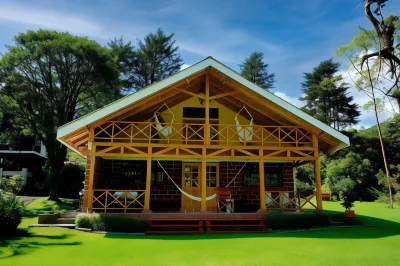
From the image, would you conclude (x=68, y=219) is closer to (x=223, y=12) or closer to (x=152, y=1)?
(x=152, y=1)

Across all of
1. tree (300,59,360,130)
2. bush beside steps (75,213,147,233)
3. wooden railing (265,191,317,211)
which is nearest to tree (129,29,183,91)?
tree (300,59,360,130)

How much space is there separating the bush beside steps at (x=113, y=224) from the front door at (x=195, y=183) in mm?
4191

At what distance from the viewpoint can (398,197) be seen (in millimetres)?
20016

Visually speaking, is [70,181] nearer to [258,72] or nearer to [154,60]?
[154,60]

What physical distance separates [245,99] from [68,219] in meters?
8.15

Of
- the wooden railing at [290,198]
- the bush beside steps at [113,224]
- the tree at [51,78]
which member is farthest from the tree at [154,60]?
the bush beside steps at [113,224]

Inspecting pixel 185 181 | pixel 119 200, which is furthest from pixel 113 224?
pixel 185 181

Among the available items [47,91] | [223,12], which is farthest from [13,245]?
[47,91]

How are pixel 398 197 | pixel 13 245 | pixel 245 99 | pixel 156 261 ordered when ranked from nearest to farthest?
1. pixel 156 261
2. pixel 13 245
3. pixel 245 99
4. pixel 398 197

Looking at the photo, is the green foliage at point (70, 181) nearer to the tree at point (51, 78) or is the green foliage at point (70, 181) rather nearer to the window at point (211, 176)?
Result: the tree at point (51, 78)

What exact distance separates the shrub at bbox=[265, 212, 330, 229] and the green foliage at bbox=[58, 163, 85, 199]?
19558mm

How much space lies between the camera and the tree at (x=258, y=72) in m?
37.5

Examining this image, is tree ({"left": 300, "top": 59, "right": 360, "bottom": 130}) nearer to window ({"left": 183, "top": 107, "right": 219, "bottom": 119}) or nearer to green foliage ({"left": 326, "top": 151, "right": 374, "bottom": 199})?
green foliage ({"left": 326, "top": 151, "right": 374, "bottom": 199})

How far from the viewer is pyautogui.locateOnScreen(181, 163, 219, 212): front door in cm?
1388
